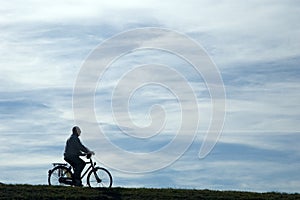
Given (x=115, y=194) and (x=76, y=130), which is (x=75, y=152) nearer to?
(x=76, y=130)

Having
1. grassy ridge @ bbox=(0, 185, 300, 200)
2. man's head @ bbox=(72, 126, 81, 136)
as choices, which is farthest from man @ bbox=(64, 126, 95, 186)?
grassy ridge @ bbox=(0, 185, 300, 200)

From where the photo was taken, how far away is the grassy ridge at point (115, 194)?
28484mm

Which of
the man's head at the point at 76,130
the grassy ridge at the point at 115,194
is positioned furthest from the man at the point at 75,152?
the grassy ridge at the point at 115,194

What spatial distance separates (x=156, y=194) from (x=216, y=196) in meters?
1.95

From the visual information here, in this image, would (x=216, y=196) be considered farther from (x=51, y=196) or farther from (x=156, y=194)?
(x=51, y=196)

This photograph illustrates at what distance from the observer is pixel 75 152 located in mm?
30891

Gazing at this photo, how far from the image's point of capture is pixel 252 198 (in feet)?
97.3

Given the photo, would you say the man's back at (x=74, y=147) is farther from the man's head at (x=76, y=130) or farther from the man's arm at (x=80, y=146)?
the man's head at (x=76, y=130)

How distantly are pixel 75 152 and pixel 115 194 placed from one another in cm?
253

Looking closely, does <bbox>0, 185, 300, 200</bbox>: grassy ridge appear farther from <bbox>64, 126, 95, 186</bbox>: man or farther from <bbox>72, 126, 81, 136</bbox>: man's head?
<bbox>72, 126, 81, 136</bbox>: man's head

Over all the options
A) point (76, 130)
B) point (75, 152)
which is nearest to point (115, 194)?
point (75, 152)

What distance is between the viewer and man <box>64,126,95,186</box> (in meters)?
30.9

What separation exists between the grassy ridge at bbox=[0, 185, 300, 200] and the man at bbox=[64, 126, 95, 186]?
4.12 ft

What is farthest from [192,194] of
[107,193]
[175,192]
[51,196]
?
[51,196]
